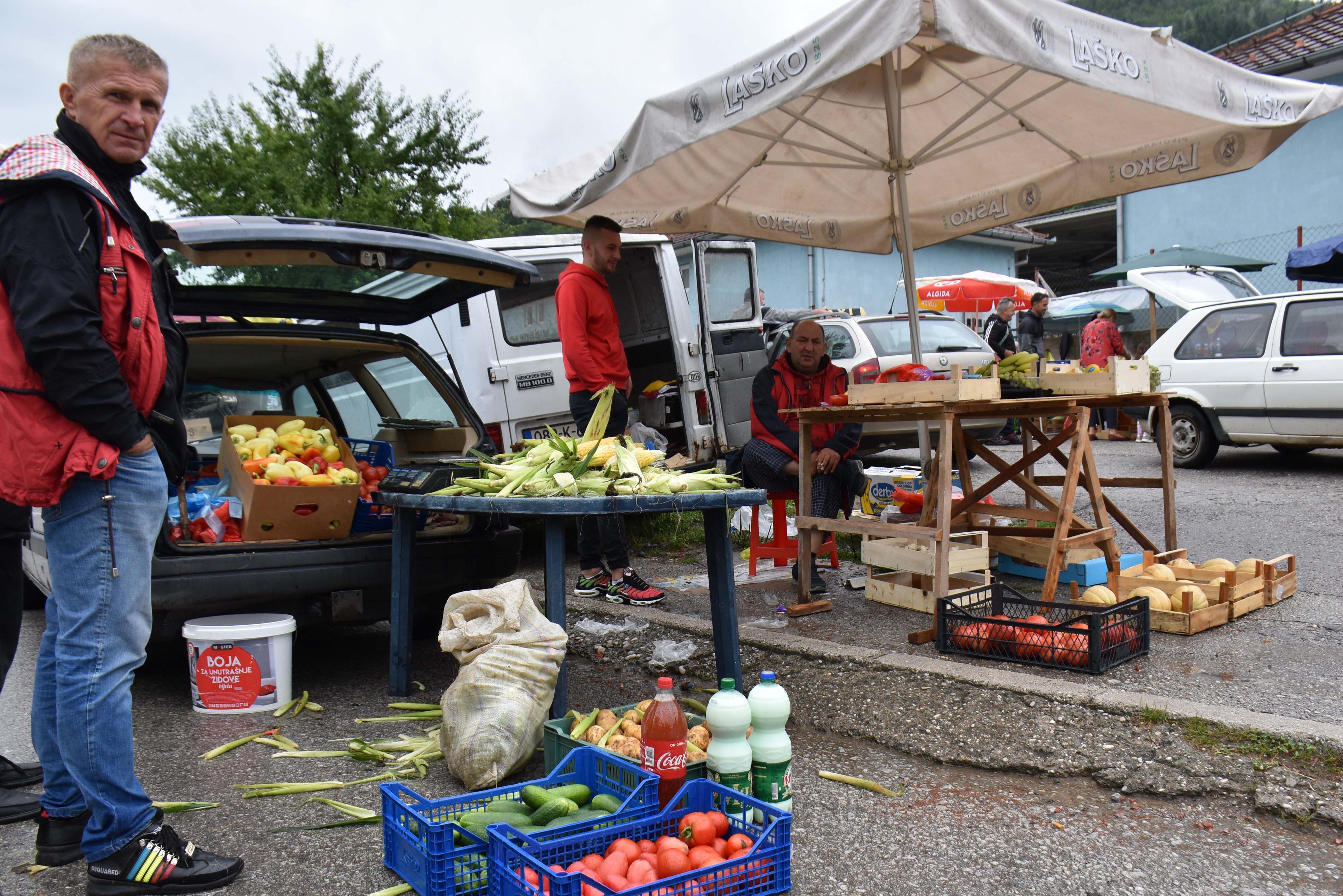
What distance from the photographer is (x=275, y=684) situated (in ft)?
12.8

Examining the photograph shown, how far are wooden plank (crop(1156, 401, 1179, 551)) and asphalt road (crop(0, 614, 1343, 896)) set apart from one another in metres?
2.97

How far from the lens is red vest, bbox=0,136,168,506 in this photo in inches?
90.0

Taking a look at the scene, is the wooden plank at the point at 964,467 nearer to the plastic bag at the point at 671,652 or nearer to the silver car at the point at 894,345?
the plastic bag at the point at 671,652

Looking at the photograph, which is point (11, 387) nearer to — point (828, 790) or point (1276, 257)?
point (828, 790)

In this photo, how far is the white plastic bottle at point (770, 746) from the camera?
2684 millimetres

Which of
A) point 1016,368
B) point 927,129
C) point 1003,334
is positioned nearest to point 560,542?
point 1016,368

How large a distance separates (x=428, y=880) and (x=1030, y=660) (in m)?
2.69

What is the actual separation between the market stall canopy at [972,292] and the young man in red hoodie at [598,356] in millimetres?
13084

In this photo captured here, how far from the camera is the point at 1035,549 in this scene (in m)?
5.40

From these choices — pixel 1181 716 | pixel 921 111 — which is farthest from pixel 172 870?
pixel 921 111

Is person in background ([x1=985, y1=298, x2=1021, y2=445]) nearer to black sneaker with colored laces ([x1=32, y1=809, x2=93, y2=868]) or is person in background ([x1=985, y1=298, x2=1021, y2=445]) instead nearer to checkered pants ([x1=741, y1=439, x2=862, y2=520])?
checkered pants ([x1=741, y1=439, x2=862, y2=520])

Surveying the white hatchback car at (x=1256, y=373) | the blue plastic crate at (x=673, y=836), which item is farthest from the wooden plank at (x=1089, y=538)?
the white hatchback car at (x=1256, y=373)

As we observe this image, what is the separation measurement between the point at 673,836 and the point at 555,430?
4.70 metres

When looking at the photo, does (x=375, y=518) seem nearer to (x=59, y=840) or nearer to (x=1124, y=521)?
(x=59, y=840)
